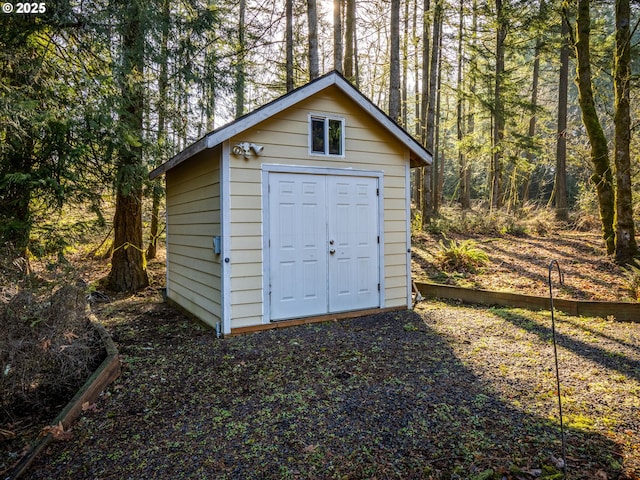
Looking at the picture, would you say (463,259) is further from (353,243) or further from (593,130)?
(353,243)

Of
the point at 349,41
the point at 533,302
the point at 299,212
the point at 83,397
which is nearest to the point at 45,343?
the point at 83,397

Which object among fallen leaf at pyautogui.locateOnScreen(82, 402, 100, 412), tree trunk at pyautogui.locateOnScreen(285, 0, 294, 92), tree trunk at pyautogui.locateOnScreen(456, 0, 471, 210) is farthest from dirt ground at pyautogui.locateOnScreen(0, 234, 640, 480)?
tree trunk at pyautogui.locateOnScreen(456, 0, 471, 210)

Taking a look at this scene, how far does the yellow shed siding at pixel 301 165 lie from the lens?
16.7 ft

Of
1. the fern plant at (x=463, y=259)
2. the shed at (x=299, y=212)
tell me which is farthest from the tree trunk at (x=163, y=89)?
the fern plant at (x=463, y=259)

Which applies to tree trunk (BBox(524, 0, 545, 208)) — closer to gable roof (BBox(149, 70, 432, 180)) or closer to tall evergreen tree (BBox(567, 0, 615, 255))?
tall evergreen tree (BBox(567, 0, 615, 255))

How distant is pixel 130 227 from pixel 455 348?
267 inches

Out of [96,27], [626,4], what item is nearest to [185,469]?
[96,27]

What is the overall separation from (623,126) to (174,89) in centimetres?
870

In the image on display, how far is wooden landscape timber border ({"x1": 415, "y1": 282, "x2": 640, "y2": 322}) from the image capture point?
17.2 feet

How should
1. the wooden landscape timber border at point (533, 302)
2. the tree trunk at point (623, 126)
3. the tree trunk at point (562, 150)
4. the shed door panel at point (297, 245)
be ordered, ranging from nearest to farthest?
1. the wooden landscape timber border at point (533, 302)
2. the shed door panel at point (297, 245)
3. the tree trunk at point (623, 126)
4. the tree trunk at point (562, 150)

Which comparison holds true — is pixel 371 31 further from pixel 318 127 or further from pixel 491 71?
pixel 318 127

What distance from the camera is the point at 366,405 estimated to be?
10.5 feet

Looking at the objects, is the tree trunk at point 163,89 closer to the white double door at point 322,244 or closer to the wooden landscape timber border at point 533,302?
the white double door at point 322,244

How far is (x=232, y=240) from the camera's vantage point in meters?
5.06
